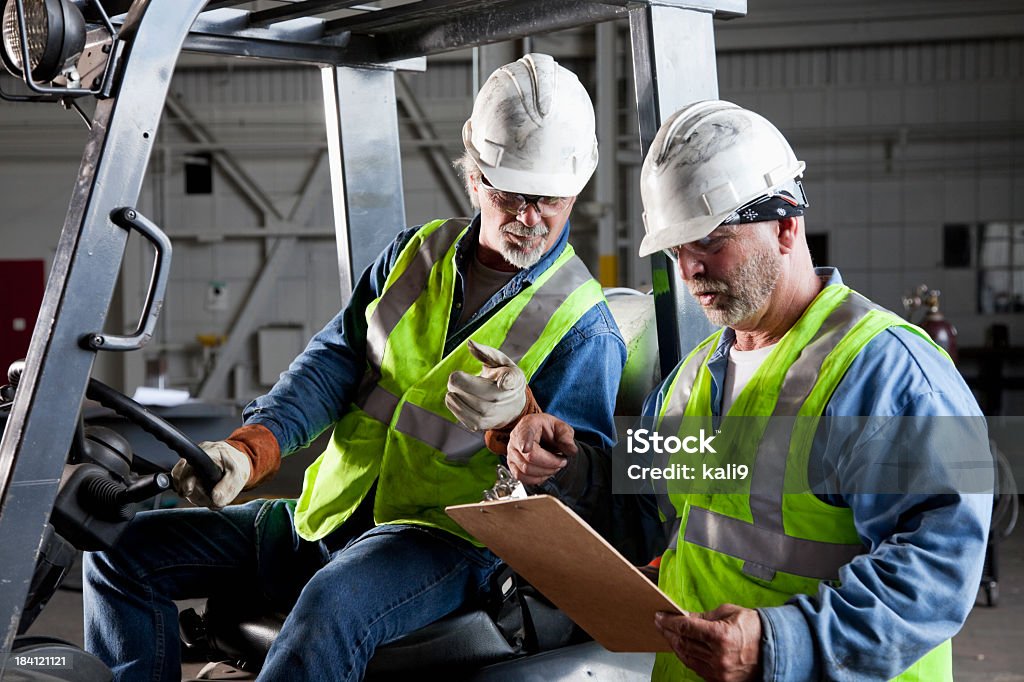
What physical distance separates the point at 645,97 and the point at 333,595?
1148mm

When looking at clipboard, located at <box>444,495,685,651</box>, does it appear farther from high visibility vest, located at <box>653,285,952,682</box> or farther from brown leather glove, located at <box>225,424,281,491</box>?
brown leather glove, located at <box>225,424,281,491</box>

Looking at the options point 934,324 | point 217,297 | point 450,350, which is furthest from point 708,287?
point 217,297

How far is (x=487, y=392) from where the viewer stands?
214cm

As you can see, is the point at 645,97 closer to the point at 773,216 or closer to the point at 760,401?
the point at 773,216

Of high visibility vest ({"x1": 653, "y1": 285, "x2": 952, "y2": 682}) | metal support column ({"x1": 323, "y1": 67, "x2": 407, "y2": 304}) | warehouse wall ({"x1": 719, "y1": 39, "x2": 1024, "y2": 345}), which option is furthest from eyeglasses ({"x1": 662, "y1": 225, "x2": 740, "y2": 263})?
warehouse wall ({"x1": 719, "y1": 39, "x2": 1024, "y2": 345})

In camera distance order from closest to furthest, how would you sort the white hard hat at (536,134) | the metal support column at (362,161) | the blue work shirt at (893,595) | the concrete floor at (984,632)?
the blue work shirt at (893,595), the white hard hat at (536,134), the metal support column at (362,161), the concrete floor at (984,632)

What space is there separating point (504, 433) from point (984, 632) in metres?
4.31

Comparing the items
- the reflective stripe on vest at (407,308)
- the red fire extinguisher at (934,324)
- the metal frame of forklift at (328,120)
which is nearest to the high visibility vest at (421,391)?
the reflective stripe on vest at (407,308)

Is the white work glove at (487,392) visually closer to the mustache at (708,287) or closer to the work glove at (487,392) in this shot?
the work glove at (487,392)

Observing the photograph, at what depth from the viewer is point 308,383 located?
2.55 meters

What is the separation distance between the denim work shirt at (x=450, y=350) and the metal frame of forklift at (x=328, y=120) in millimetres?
150

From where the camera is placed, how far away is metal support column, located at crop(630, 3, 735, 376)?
229 centimetres

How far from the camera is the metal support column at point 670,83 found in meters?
2.29

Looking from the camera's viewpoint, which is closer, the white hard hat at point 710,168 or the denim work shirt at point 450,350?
the white hard hat at point 710,168
